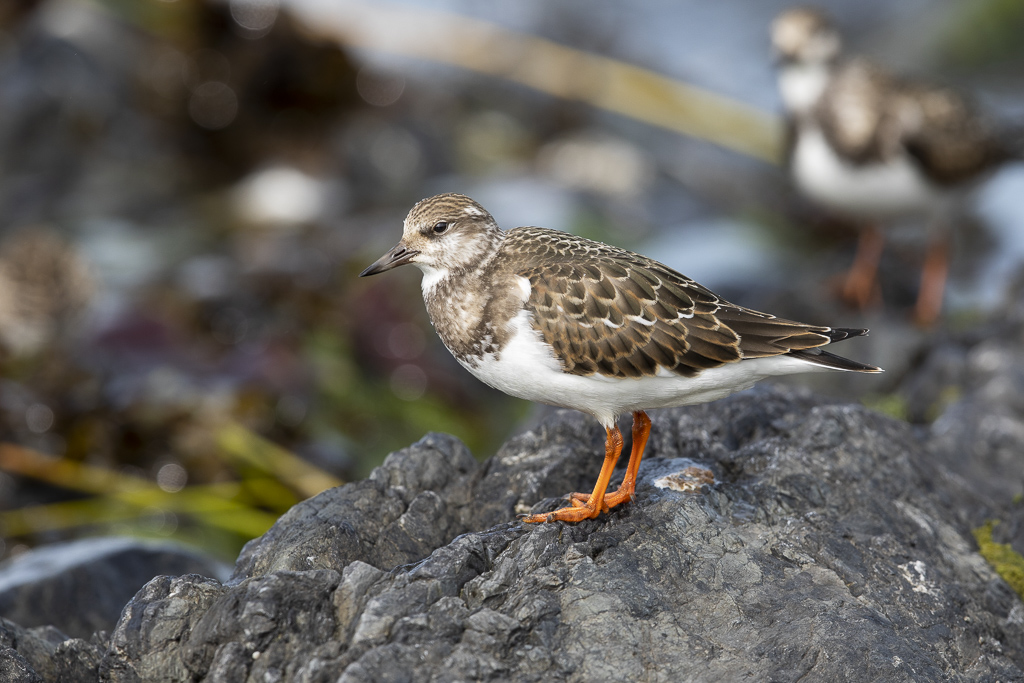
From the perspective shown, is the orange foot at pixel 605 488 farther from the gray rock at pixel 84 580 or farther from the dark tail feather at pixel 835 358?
the gray rock at pixel 84 580

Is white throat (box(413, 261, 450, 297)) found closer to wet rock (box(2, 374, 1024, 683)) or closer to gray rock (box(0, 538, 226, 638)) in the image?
wet rock (box(2, 374, 1024, 683))

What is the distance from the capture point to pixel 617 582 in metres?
3.91

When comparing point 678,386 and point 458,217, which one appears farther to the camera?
point 458,217

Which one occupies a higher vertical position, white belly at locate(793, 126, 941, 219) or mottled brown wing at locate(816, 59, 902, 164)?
mottled brown wing at locate(816, 59, 902, 164)

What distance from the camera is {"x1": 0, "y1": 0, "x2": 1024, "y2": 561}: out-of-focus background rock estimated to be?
8.26 m

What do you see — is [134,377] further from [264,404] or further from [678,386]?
[678,386]

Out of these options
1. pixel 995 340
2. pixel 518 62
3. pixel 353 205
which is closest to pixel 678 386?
pixel 995 340

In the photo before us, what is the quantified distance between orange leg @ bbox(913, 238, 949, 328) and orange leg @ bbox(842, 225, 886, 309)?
449mm

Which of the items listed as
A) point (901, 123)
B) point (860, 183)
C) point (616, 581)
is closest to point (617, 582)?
point (616, 581)

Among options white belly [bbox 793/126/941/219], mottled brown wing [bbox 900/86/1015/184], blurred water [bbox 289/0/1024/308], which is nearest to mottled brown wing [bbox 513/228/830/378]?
white belly [bbox 793/126/941/219]

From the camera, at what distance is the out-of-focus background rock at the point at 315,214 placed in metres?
8.26

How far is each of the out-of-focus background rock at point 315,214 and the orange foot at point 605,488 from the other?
3190 millimetres

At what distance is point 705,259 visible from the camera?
12172 mm

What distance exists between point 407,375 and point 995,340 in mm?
5216
